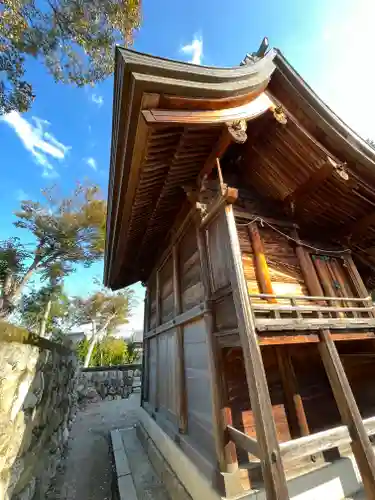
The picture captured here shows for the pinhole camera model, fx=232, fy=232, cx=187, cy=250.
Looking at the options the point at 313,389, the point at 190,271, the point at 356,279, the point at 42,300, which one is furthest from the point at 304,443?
the point at 42,300

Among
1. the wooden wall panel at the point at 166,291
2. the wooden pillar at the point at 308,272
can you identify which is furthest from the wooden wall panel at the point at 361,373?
the wooden wall panel at the point at 166,291

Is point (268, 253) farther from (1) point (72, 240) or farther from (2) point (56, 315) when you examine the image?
(2) point (56, 315)

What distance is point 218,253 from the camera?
356 centimetres

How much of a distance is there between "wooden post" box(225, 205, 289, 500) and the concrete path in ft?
15.0

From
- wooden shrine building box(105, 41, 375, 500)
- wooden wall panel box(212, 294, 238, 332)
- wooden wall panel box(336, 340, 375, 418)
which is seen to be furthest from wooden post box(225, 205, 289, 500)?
wooden wall panel box(336, 340, 375, 418)

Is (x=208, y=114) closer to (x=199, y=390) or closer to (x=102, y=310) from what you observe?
(x=199, y=390)

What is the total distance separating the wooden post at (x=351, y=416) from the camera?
259cm

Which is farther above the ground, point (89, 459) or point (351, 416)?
point (351, 416)

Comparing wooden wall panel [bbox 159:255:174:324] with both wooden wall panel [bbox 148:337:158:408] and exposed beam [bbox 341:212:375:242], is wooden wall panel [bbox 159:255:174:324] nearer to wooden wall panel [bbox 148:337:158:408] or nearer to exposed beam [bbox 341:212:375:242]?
wooden wall panel [bbox 148:337:158:408]

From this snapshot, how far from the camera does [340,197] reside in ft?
15.3

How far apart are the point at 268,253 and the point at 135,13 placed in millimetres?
6782

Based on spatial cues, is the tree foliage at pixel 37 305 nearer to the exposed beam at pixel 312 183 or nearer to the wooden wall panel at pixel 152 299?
the wooden wall panel at pixel 152 299

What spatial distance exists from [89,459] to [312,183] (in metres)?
8.81

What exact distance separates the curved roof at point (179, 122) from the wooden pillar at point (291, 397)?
3.43 metres
